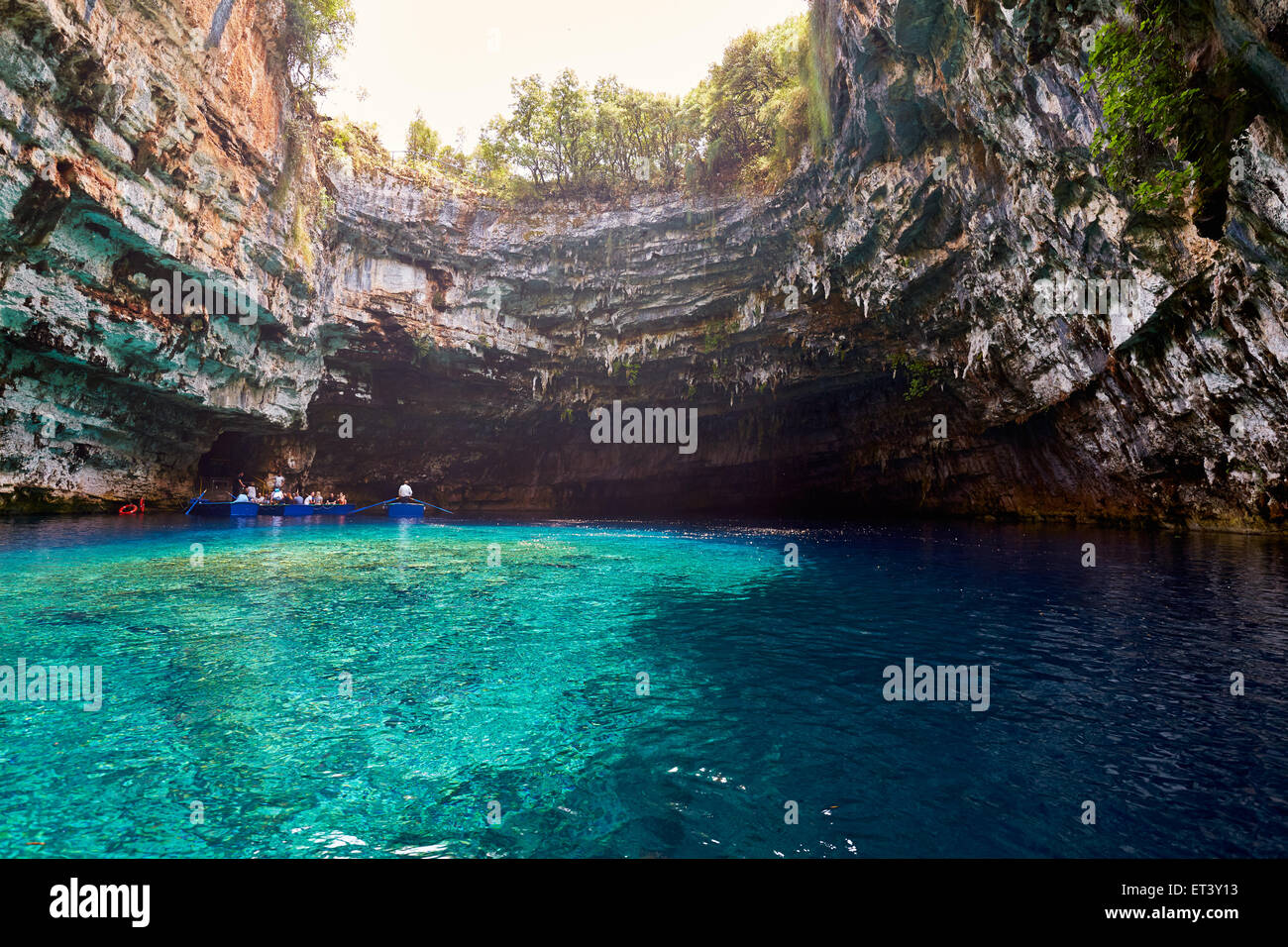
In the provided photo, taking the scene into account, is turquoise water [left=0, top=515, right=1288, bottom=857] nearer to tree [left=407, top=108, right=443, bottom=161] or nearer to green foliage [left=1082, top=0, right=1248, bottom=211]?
green foliage [left=1082, top=0, right=1248, bottom=211]

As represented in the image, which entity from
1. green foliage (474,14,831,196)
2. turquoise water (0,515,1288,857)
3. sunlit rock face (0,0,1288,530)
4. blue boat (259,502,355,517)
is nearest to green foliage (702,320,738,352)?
sunlit rock face (0,0,1288,530)

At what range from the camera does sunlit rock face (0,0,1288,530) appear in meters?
13.8

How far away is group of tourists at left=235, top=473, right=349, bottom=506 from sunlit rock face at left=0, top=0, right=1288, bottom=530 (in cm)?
124

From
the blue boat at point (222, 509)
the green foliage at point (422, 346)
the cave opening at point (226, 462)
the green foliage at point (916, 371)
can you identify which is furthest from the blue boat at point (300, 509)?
the green foliage at point (916, 371)

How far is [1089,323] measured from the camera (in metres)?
16.8

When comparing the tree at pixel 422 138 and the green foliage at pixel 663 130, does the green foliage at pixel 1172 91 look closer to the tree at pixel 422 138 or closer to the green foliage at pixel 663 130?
the green foliage at pixel 663 130

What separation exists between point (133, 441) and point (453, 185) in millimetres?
17532

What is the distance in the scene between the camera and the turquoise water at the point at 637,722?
Answer: 3.14 m

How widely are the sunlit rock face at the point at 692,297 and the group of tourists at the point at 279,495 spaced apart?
1.24 metres

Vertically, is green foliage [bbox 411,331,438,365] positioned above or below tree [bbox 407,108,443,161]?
below

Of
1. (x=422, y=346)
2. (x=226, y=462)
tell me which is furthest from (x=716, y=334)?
(x=226, y=462)

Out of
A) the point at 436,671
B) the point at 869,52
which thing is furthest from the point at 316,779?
the point at 869,52

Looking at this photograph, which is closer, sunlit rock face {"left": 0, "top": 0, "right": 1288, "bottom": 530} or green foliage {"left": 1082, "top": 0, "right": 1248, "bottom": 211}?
green foliage {"left": 1082, "top": 0, "right": 1248, "bottom": 211}

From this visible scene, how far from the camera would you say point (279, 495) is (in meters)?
27.6
